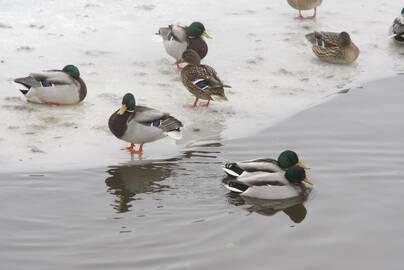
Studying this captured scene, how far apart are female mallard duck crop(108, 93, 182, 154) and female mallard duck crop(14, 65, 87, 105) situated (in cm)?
127

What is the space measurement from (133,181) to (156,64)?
12.7 feet

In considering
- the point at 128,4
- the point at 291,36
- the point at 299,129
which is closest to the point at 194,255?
the point at 299,129

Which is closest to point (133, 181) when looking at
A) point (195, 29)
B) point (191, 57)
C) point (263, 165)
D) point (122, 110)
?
point (122, 110)

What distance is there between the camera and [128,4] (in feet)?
50.6

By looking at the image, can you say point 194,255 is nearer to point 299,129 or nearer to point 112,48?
point 299,129

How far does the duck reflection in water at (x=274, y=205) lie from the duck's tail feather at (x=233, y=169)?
0.20 meters

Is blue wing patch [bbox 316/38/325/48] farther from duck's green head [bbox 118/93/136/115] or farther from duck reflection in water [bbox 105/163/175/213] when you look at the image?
duck reflection in water [bbox 105/163/175/213]

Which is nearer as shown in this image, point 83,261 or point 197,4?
point 83,261

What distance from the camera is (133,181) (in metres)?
9.41

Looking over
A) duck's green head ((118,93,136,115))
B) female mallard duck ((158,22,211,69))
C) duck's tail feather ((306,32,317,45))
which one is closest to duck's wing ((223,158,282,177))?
duck's green head ((118,93,136,115))

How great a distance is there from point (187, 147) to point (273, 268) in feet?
9.82

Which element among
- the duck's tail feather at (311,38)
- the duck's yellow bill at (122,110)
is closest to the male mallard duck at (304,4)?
the duck's tail feather at (311,38)

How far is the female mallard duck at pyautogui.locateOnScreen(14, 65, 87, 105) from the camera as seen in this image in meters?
11.1

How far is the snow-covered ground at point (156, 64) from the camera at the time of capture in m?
10.4
